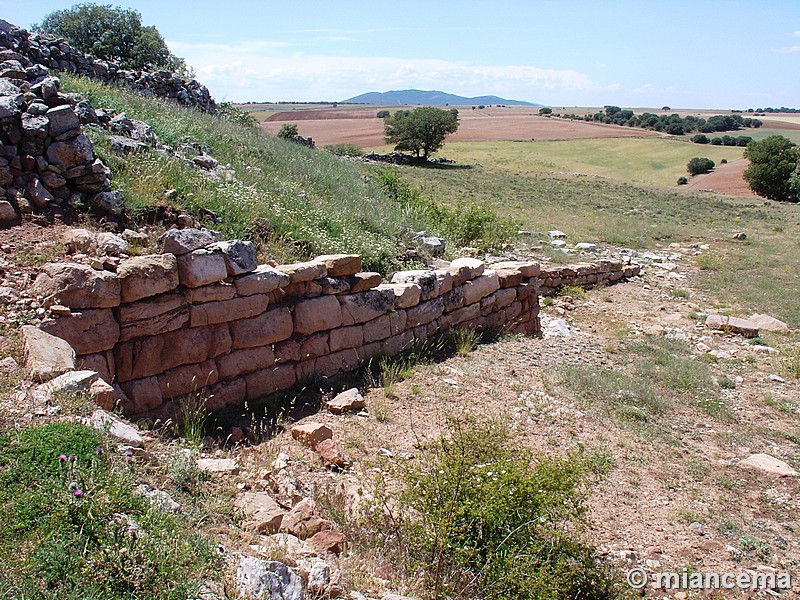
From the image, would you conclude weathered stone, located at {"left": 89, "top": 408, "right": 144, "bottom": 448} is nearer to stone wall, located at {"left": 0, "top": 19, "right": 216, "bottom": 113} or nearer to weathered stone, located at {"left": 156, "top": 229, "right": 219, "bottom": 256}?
weathered stone, located at {"left": 156, "top": 229, "right": 219, "bottom": 256}

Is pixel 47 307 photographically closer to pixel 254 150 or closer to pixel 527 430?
pixel 527 430

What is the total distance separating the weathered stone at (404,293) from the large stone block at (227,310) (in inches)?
68.6

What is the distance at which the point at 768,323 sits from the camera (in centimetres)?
1139

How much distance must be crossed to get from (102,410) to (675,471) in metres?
5.00

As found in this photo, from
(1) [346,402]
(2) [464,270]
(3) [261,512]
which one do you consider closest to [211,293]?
(1) [346,402]

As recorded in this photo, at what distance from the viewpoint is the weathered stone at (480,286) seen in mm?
→ 8562

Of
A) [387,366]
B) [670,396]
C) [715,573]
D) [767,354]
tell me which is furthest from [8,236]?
[767,354]

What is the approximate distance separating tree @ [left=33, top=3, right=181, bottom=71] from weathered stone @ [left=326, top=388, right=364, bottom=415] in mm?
14636

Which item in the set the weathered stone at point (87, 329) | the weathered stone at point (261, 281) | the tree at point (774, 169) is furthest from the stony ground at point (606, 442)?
the tree at point (774, 169)

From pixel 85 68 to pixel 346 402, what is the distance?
466 inches

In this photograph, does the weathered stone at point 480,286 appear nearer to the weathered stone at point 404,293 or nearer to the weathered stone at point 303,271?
the weathered stone at point 404,293

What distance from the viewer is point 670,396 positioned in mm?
7738

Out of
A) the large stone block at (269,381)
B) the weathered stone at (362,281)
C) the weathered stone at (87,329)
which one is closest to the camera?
the weathered stone at (87,329)

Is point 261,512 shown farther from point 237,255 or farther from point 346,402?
point 237,255
